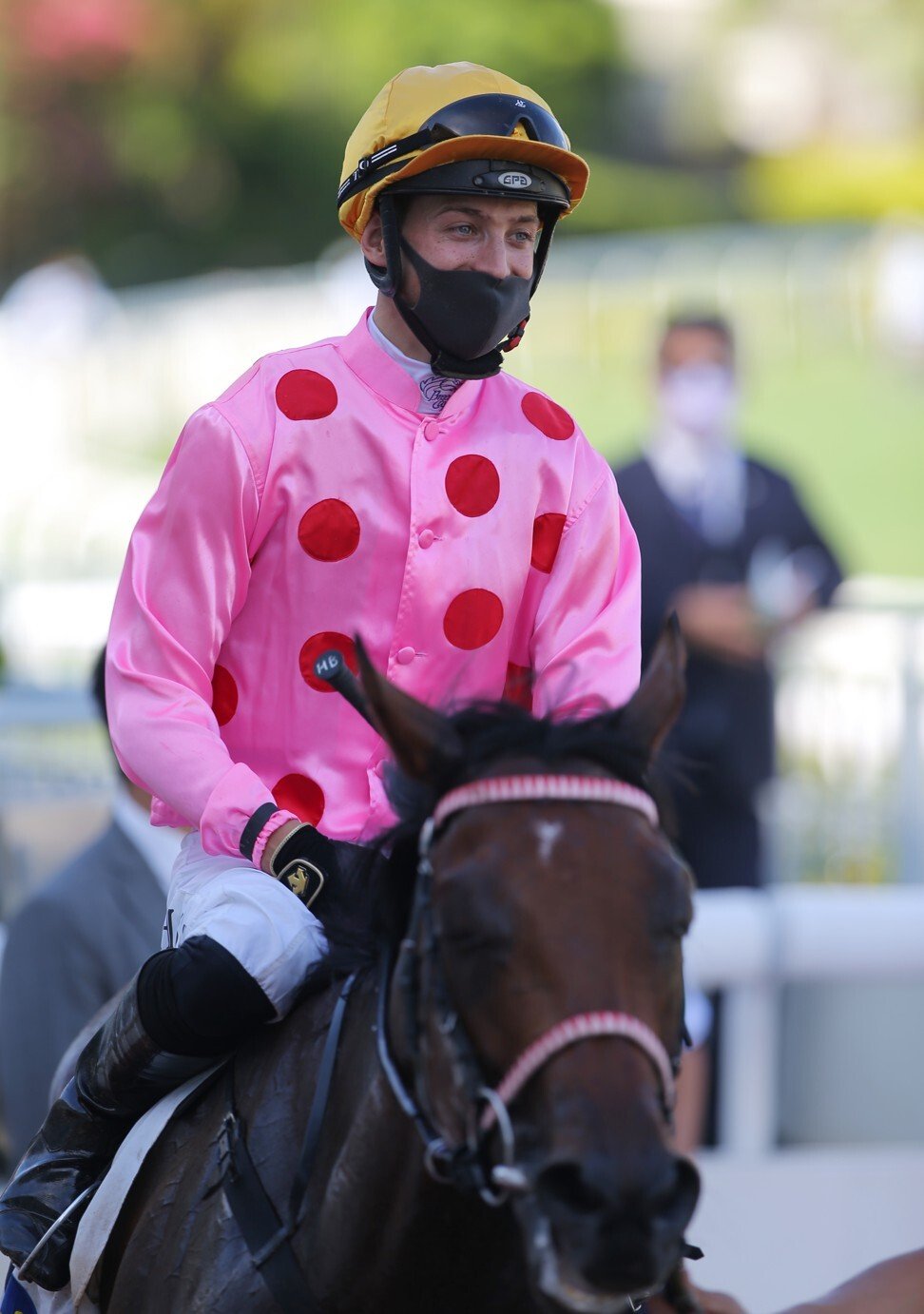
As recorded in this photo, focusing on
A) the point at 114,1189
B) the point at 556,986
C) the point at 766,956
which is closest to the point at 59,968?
the point at 114,1189

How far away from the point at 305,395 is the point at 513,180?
1.34 ft

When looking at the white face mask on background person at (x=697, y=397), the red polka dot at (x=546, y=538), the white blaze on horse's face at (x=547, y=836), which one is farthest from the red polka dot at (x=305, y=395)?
the white face mask on background person at (x=697, y=397)

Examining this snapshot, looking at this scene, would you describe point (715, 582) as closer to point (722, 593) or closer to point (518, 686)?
point (722, 593)

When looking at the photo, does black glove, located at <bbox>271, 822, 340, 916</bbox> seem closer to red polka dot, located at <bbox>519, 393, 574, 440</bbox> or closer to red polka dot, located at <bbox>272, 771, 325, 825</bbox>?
red polka dot, located at <bbox>272, 771, 325, 825</bbox>

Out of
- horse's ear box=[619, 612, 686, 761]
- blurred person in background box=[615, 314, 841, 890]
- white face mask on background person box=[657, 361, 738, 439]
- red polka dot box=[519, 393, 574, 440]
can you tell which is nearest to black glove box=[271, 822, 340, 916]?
horse's ear box=[619, 612, 686, 761]

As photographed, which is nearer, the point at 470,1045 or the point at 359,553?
the point at 470,1045

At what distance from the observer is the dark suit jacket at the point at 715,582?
5777 mm

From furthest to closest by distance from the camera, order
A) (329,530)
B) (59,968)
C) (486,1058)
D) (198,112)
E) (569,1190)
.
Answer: (198,112) < (59,968) < (329,530) < (486,1058) < (569,1190)

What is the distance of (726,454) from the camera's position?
21.0 ft

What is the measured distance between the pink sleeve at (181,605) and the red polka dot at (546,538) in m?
0.40

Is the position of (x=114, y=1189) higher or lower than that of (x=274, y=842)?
lower

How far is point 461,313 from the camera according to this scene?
246 centimetres

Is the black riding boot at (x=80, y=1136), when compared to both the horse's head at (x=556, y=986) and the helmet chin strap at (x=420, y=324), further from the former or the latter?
the helmet chin strap at (x=420, y=324)

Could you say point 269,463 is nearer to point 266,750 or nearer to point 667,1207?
point 266,750
